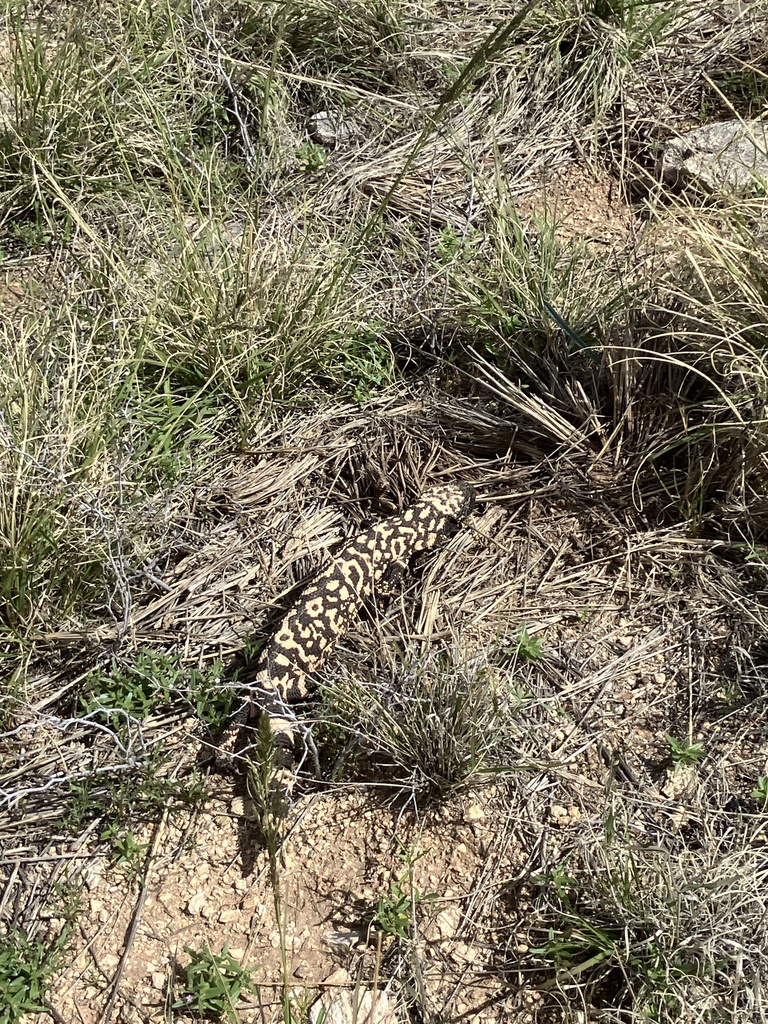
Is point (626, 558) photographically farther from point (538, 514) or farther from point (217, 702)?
point (217, 702)

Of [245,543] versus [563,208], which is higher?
[563,208]

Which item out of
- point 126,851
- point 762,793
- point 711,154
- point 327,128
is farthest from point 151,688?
point 711,154

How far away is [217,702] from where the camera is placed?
9.00 feet

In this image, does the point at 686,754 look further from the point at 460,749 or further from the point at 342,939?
the point at 342,939

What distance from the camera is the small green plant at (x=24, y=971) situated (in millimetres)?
2223

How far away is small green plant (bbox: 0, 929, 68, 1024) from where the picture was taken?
7.29ft

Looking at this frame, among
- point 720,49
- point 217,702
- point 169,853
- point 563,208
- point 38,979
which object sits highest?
point 720,49

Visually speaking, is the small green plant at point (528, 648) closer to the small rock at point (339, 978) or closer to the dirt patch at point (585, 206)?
the small rock at point (339, 978)

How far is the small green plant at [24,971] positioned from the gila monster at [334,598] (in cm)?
69

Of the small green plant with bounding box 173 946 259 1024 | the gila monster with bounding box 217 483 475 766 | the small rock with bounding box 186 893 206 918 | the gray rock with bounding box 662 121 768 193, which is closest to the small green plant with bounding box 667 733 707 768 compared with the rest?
the gila monster with bounding box 217 483 475 766

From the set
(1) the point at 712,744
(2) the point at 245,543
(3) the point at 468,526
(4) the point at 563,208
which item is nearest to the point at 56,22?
(4) the point at 563,208

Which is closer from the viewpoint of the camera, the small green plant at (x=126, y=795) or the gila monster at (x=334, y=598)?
the small green plant at (x=126, y=795)

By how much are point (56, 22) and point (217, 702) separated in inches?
143

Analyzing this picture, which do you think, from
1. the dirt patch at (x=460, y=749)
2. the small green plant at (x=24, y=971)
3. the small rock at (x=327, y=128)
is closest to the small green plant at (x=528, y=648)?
the dirt patch at (x=460, y=749)
